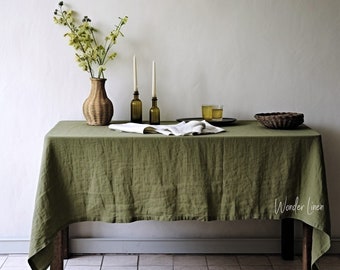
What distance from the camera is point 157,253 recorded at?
134 inches

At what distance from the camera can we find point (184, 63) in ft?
10.7

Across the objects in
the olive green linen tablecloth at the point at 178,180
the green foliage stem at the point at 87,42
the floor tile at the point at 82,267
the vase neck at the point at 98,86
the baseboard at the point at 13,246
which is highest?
the green foliage stem at the point at 87,42

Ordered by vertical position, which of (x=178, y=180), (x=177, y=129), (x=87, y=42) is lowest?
(x=178, y=180)

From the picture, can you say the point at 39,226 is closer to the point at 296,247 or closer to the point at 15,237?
the point at 15,237

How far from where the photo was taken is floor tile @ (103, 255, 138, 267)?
327 cm

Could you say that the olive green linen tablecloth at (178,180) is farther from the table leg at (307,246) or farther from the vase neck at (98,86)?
the vase neck at (98,86)

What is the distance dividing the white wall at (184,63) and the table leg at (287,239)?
475 mm

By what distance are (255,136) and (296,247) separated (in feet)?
3.29

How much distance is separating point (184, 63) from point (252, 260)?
123cm

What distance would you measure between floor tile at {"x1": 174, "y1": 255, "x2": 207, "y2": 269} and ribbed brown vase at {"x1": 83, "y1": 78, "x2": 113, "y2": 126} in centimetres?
93

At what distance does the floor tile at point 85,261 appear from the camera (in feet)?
10.7

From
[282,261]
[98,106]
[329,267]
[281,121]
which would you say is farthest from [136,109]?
[329,267]

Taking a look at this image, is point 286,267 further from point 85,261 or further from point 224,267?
point 85,261

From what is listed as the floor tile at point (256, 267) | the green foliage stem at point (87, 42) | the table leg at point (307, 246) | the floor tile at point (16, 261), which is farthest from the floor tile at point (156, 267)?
the green foliage stem at point (87, 42)
